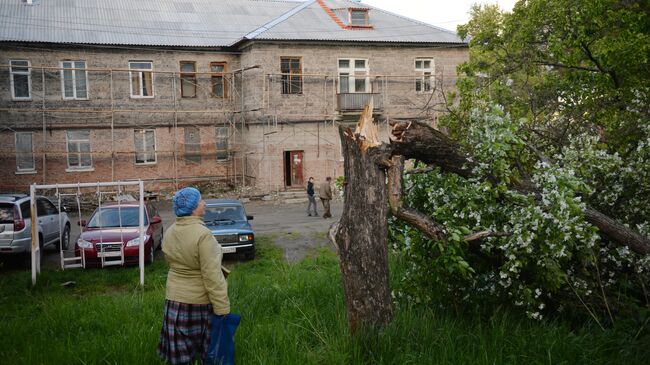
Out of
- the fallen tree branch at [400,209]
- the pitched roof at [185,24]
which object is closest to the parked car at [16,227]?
the fallen tree branch at [400,209]

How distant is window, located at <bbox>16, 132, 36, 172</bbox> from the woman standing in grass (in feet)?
85.8

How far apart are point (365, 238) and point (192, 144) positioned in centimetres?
2600

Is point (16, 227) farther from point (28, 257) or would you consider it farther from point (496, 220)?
point (496, 220)

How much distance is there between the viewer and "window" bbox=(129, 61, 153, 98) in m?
29.7

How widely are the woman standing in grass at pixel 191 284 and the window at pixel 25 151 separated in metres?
26.2

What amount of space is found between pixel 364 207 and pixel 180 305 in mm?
1992

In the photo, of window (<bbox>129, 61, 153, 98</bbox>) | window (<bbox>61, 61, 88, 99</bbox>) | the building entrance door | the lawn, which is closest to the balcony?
the building entrance door

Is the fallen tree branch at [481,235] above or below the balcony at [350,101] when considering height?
below

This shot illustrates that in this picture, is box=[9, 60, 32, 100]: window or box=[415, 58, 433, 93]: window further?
box=[415, 58, 433, 93]: window

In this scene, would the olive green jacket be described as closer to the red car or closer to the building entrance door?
the red car

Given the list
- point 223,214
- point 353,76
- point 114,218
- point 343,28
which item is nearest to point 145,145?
point 353,76

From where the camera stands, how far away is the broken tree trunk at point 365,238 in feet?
19.4

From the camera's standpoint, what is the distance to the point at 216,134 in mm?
31281

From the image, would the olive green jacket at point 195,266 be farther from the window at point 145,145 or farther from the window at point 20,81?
the window at point 20,81
